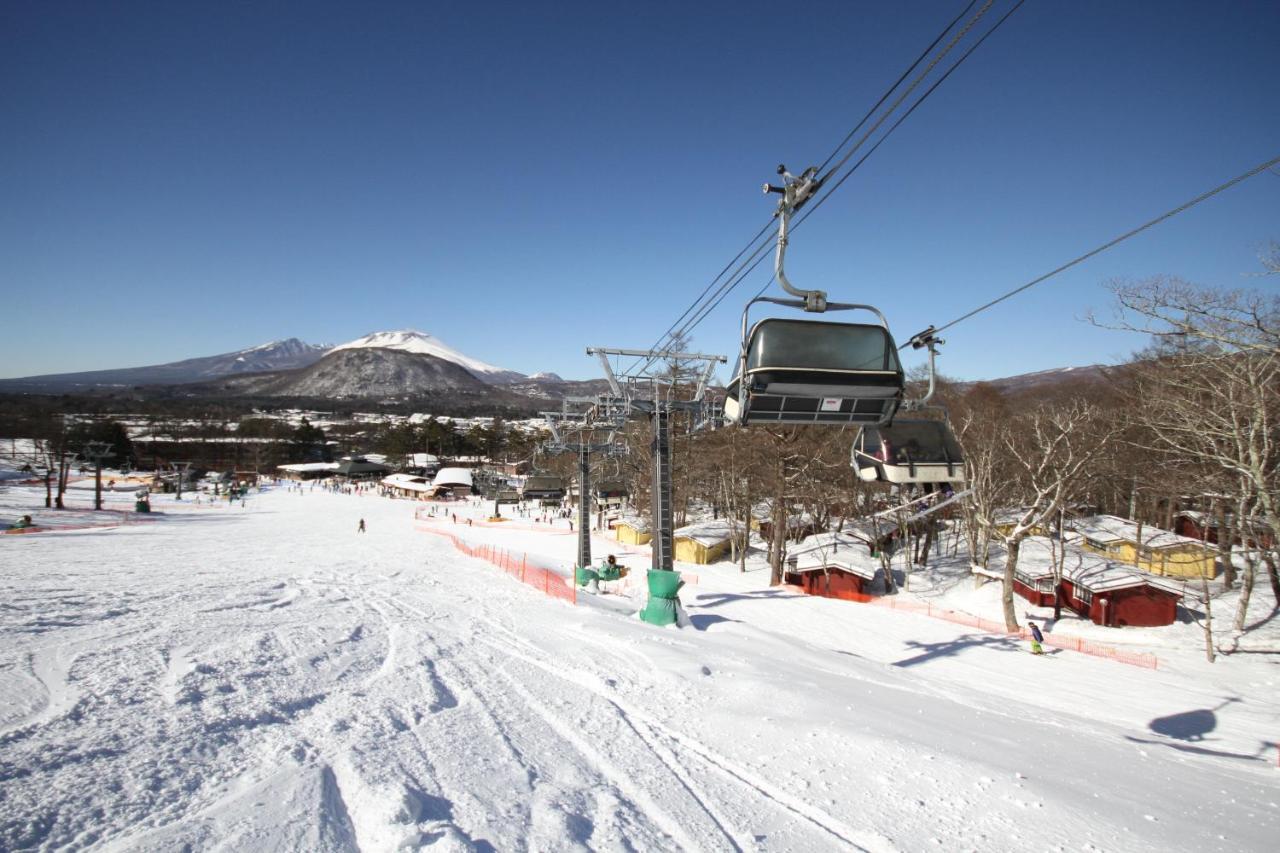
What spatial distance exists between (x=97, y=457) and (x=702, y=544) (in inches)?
2068

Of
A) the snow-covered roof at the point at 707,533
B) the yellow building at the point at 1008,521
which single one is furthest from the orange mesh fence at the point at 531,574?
the yellow building at the point at 1008,521

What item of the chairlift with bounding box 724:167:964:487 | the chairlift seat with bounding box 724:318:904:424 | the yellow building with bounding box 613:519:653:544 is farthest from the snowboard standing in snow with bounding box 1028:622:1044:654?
the yellow building with bounding box 613:519:653:544

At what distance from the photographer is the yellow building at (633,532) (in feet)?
130

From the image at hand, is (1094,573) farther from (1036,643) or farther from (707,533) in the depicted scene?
(707,533)

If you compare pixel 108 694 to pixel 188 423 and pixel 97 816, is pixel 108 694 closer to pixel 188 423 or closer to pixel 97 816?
pixel 97 816

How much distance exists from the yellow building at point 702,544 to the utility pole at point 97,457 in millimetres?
45850

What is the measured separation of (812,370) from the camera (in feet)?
20.3

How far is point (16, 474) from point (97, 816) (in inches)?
3925

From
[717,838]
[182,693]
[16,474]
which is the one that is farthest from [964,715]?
[16,474]

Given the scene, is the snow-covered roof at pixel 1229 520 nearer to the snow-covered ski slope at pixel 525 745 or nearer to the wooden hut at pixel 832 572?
the snow-covered ski slope at pixel 525 745

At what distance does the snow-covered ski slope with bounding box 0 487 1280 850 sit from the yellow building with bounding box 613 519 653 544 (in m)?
27.6

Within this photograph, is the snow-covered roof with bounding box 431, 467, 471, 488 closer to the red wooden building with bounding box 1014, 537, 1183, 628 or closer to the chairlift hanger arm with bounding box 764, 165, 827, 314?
the red wooden building with bounding box 1014, 537, 1183, 628

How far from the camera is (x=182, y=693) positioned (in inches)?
231

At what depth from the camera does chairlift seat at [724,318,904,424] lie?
617 centimetres
